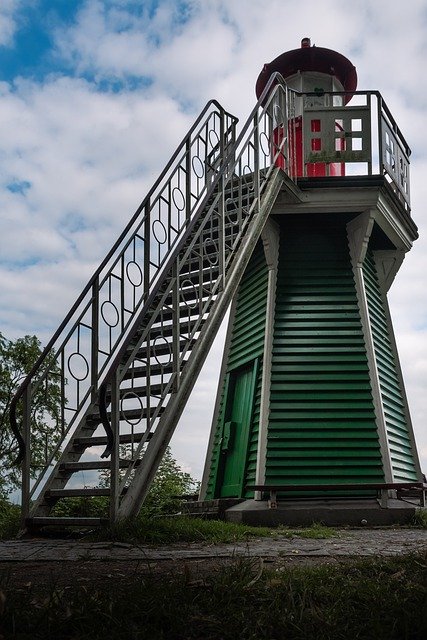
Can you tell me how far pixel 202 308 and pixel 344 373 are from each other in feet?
10.8

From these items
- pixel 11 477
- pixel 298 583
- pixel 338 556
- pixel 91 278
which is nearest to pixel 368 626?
pixel 298 583

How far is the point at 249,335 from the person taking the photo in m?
11.3

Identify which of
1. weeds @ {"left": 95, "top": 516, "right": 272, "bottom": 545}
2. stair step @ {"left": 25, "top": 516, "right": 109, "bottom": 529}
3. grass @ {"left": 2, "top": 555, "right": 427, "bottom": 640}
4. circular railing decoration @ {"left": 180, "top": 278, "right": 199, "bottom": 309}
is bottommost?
grass @ {"left": 2, "top": 555, "right": 427, "bottom": 640}

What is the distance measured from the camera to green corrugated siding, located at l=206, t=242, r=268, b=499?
10.4 meters

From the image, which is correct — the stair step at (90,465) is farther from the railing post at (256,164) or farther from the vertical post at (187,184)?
the railing post at (256,164)

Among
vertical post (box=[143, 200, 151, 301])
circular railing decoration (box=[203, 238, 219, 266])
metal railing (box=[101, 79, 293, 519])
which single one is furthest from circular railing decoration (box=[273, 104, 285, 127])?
vertical post (box=[143, 200, 151, 301])

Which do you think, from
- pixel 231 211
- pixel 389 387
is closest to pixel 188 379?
pixel 231 211

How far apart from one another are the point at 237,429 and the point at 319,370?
1545 millimetres

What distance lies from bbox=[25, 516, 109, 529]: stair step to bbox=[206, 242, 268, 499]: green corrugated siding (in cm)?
378

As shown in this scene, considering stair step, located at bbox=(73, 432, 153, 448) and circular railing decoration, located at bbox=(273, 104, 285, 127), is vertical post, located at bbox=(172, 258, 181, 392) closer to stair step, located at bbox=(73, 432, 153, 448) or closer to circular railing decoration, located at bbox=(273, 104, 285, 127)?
stair step, located at bbox=(73, 432, 153, 448)

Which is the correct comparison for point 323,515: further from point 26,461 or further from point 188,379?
point 26,461

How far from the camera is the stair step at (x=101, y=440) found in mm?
6890

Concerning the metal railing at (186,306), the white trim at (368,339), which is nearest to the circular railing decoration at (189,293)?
the metal railing at (186,306)

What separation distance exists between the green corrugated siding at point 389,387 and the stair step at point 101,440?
4427 mm
